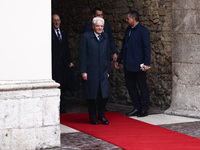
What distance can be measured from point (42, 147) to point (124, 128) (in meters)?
1.81

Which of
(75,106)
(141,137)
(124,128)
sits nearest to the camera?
(141,137)

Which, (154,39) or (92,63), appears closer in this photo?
(92,63)

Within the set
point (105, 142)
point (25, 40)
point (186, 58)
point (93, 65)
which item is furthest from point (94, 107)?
point (25, 40)

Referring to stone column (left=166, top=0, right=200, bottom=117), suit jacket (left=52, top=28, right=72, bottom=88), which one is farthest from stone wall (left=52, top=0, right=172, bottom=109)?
suit jacket (left=52, top=28, right=72, bottom=88)

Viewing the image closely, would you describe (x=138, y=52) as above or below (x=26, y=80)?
above

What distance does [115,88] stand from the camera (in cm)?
1046

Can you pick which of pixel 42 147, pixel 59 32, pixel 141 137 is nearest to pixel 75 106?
pixel 59 32

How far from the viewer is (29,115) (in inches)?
227

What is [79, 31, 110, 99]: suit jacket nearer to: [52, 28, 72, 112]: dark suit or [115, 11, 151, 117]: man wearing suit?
[115, 11, 151, 117]: man wearing suit

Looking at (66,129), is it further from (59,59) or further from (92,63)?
(59,59)

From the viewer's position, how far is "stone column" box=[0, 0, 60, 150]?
5641 millimetres

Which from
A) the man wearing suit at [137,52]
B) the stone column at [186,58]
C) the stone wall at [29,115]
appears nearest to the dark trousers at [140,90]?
the man wearing suit at [137,52]

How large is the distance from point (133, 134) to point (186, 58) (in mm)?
2365

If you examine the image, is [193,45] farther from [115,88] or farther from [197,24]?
[115,88]
